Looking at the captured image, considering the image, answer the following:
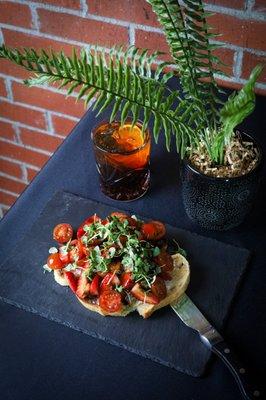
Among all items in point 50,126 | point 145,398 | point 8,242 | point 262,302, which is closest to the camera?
point 145,398

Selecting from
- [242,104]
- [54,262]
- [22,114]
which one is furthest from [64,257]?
[22,114]

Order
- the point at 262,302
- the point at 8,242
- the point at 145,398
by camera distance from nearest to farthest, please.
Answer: the point at 145,398 → the point at 262,302 → the point at 8,242

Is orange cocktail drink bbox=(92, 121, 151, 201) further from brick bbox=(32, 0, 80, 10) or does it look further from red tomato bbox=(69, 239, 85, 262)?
brick bbox=(32, 0, 80, 10)

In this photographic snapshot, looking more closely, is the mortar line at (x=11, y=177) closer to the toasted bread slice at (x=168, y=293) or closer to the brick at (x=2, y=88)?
the brick at (x=2, y=88)


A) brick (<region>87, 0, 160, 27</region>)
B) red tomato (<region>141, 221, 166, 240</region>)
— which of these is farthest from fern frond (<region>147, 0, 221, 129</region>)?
brick (<region>87, 0, 160, 27</region>)

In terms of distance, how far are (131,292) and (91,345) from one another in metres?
0.11

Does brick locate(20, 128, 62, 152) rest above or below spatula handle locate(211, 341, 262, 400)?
below

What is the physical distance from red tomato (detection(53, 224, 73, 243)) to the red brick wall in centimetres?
64

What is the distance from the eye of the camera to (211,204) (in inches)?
38.3

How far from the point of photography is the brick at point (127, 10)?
133 cm

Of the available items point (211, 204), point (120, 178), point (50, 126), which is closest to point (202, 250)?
point (211, 204)

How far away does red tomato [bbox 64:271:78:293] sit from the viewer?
90 centimetres

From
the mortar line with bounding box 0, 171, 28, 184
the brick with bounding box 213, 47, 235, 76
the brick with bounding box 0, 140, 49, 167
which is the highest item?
the brick with bounding box 213, 47, 235, 76

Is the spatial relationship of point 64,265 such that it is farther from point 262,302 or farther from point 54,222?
point 262,302
